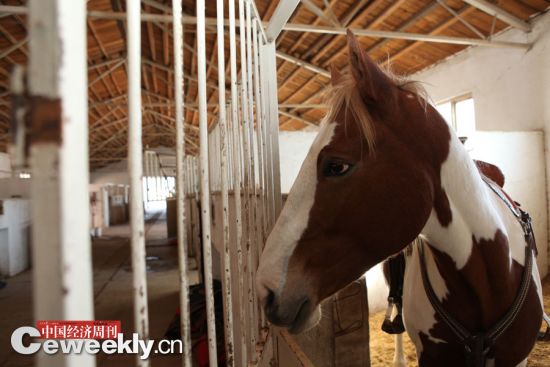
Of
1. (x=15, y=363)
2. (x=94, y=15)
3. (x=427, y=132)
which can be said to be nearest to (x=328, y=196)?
(x=427, y=132)

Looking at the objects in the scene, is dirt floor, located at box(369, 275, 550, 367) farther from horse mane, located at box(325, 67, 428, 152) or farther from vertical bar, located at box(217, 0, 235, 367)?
horse mane, located at box(325, 67, 428, 152)

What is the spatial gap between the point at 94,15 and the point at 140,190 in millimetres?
4273

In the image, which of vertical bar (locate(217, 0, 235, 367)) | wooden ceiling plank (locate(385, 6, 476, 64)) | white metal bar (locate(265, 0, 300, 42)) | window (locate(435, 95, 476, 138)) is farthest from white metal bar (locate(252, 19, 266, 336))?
window (locate(435, 95, 476, 138))

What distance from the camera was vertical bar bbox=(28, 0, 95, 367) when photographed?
324mm

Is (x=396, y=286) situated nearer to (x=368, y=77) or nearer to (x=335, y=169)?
(x=335, y=169)

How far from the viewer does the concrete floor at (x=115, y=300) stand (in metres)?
2.80

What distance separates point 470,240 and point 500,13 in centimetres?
496

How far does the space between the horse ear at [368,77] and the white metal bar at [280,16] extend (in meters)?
0.63

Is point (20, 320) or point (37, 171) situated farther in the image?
point (20, 320)

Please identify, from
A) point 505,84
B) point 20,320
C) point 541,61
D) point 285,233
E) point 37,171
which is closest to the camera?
point 37,171

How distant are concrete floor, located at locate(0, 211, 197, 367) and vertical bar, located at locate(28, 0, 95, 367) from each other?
9.01 ft

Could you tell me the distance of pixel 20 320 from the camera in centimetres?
363

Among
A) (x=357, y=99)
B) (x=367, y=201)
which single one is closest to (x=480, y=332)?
(x=367, y=201)

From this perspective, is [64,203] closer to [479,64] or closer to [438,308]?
[438,308]
